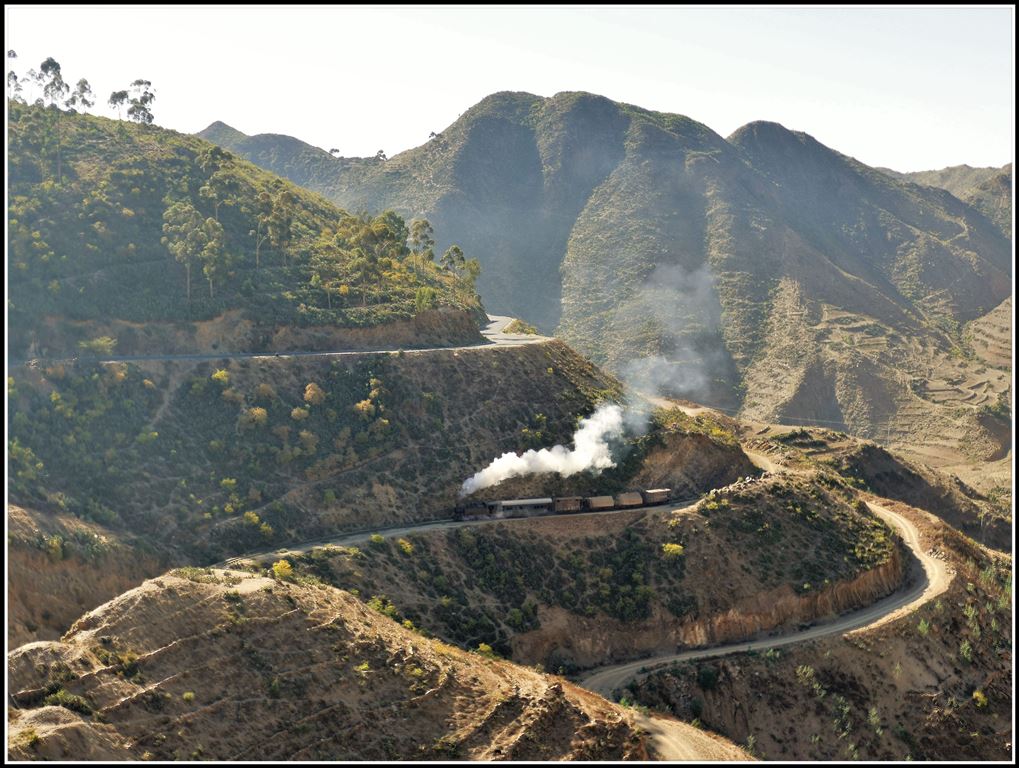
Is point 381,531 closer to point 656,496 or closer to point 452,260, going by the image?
point 656,496

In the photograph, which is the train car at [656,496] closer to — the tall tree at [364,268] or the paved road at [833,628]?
the paved road at [833,628]

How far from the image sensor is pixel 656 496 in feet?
264

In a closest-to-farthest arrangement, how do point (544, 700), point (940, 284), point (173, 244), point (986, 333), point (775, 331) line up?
point (544, 700) < point (173, 244) < point (775, 331) < point (986, 333) < point (940, 284)

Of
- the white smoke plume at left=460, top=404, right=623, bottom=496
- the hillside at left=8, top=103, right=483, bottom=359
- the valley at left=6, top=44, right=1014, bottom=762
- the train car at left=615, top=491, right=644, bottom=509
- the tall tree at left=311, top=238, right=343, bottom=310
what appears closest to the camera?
the valley at left=6, top=44, right=1014, bottom=762

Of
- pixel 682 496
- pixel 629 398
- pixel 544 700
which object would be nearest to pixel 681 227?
pixel 629 398

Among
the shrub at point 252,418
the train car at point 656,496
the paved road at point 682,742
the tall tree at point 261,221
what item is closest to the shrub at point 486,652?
the paved road at point 682,742

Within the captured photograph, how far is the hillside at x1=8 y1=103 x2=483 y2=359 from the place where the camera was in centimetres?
8206

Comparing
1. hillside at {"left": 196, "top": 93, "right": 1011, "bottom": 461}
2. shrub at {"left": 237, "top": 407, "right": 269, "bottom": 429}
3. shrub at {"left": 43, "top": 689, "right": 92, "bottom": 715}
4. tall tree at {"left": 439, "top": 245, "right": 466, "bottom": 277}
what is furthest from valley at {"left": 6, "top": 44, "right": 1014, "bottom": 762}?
hillside at {"left": 196, "top": 93, "right": 1011, "bottom": 461}

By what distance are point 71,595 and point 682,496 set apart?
49308 millimetres

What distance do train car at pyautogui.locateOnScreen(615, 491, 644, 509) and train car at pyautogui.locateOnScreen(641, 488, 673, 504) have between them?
788 millimetres

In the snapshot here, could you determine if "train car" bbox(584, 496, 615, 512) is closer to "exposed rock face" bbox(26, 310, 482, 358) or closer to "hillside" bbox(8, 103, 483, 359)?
"exposed rock face" bbox(26, 310, 482, 358)

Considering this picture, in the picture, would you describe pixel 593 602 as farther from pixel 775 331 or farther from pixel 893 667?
pixel 775 331

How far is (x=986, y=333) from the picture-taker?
17800 cm

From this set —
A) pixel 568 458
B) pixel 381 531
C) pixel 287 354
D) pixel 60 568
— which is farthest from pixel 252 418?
pixel 568 458
